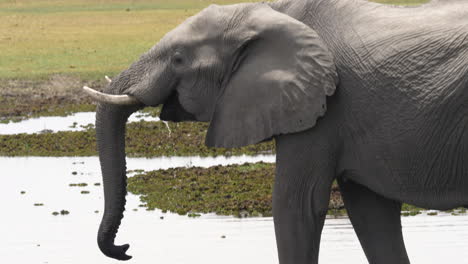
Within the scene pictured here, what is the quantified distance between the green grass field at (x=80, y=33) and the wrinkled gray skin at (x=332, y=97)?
25883 mm

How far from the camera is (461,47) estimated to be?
6.98m

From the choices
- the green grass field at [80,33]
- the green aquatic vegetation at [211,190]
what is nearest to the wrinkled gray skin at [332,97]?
the green aquatic vegetation at [211,190]

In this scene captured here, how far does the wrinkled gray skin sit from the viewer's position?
279 inches

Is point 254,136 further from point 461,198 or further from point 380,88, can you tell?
point 461,198

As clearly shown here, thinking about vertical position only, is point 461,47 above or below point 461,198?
above

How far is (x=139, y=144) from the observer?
2144cm

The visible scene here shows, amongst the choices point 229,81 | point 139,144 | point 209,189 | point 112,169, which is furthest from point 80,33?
point 229,81

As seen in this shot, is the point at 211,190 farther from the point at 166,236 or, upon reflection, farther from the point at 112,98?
the point at 112,98

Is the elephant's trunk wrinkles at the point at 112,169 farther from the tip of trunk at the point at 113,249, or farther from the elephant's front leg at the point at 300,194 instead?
the elephant's front leg at the point at 300,194

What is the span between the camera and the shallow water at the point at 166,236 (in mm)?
11523

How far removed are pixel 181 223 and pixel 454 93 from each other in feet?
23.7

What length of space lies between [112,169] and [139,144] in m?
13.3

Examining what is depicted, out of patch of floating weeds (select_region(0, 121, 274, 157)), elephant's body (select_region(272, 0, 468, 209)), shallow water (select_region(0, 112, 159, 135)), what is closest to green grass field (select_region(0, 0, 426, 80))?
shallow water (select_region(0, 112, 159, 135))

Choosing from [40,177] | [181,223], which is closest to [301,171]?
[181,223]
